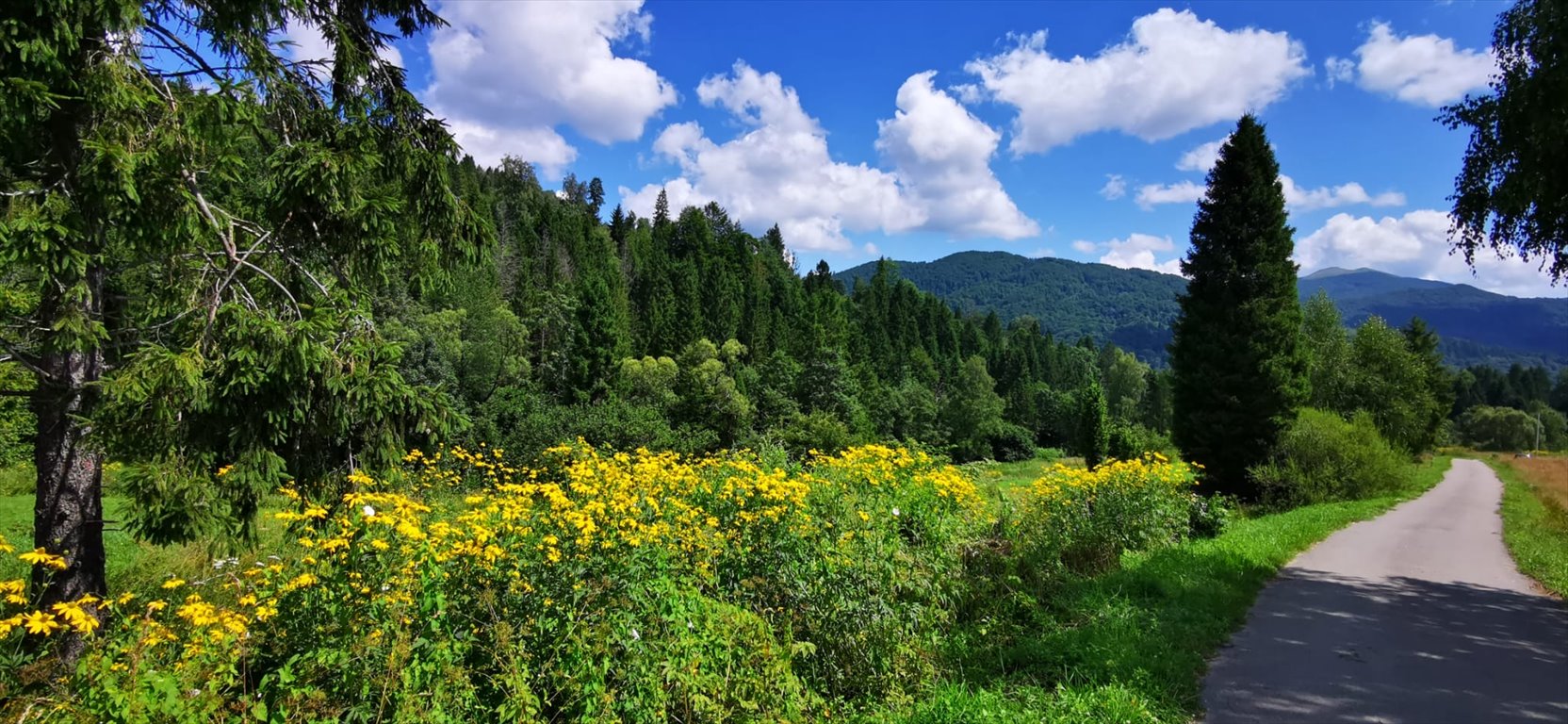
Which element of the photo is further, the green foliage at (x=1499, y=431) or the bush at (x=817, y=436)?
the green foliage at (x=1499, y=431)

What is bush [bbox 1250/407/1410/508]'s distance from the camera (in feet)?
56.6

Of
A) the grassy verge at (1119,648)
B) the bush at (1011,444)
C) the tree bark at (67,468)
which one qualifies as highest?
the tree bark at (67,468)

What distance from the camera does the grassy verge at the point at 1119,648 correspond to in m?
4.76

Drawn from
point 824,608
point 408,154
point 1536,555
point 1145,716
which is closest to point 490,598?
point 824,608

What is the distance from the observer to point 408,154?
5.52m

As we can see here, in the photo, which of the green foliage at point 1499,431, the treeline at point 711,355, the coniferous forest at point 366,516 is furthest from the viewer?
the green foliage at point 1499,431

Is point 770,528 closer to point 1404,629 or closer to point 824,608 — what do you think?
point 824,608

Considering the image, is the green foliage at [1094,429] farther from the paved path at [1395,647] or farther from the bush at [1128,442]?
the paved path at [1395,647]

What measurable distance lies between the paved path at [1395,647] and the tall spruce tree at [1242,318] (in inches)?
306

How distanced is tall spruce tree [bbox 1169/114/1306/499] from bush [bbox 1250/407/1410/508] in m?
0.47

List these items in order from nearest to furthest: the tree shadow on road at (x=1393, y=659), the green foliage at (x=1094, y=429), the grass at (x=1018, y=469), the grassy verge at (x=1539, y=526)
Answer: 1. the tree shadow on road at (x=1393, y=659)
2. the grassy verge at (x=1539, y=526)
3. the grass at (x=1018, y=469)
4. the green foliage at (x=1094, y=429)

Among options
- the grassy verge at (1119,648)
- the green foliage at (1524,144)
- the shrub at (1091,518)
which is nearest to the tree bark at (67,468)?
the grassy verge at (1119,648)

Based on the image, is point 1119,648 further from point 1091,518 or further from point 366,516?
point 366,516

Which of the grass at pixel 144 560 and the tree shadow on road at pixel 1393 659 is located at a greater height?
the grass at pixel 144 560
